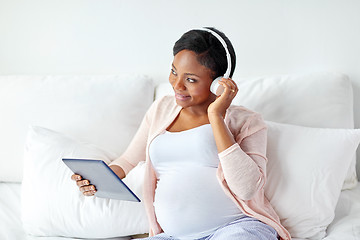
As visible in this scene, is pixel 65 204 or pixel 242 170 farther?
pixel 65 204

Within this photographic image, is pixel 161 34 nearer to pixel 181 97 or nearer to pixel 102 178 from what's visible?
pixel 181 97

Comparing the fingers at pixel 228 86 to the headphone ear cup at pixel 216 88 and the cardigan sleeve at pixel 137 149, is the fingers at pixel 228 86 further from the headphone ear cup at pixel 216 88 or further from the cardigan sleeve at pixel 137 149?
the cardigan sleeve at pixel 137 149

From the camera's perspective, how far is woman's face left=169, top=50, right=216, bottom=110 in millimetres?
1413

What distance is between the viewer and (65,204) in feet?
5.38

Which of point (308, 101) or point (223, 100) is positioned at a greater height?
point (223, 100)

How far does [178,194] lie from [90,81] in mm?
822

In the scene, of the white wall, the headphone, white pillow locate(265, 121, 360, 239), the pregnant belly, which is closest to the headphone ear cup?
the headphone

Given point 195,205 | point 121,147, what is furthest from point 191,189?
point 121,147

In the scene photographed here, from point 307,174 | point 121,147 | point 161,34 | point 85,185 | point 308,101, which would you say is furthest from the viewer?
point 161,34

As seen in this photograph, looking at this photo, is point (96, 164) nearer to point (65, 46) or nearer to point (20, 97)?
point (20, 97)

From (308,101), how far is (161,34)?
70 cm

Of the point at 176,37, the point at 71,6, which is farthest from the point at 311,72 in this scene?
the point at 71,6

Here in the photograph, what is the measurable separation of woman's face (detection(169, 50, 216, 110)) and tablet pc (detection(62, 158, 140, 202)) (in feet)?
1.01

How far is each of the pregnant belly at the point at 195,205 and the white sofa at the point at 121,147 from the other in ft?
0.63
